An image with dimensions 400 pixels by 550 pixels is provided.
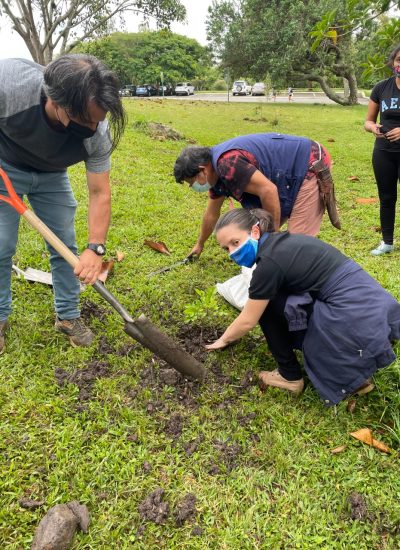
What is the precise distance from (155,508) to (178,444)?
343 millimetres

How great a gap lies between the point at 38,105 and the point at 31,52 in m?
13.7

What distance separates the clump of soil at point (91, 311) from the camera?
309cm

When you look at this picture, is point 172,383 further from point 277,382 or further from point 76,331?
point 76,331

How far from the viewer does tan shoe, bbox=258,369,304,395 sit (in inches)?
93.9

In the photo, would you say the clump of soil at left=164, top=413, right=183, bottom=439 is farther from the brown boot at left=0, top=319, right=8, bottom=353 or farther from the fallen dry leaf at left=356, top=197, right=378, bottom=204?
the fallen dry leaf at left=356, top=197, right=378, bottom=204

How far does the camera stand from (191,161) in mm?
2703

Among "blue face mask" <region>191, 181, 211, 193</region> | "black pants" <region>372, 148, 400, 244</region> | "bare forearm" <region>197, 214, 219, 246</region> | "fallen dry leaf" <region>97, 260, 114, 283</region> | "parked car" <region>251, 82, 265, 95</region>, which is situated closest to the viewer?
"blue face mask" <region>191, 181, 211, 193</region>

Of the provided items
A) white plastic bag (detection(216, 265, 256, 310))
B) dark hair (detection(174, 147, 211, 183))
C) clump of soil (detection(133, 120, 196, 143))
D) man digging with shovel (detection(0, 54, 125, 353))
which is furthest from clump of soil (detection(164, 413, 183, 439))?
clump of soil (detection(133, 120, 196, 143))

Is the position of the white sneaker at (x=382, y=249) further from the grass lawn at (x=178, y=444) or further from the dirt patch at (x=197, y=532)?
the dirt patch at (x=197, y=532)

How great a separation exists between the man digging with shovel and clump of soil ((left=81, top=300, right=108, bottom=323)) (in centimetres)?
49

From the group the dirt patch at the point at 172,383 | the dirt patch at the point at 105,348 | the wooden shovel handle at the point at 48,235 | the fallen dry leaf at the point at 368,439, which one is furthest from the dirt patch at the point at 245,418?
the wooden shovel handle at the point at 48,235

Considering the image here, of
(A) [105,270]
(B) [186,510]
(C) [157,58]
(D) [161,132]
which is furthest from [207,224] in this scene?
(C) [157,58]

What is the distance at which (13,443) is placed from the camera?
210cm

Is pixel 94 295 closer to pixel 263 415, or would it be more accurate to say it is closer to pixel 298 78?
pixel 263 415
